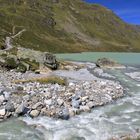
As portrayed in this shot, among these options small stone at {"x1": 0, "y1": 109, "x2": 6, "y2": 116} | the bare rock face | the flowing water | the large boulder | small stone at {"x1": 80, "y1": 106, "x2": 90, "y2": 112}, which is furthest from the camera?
the large boulder

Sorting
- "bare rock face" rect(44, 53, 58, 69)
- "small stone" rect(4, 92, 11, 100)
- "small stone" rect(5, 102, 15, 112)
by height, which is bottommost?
"small stone" rect(5, 102, 15, 112)

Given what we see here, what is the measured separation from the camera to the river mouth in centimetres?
2593

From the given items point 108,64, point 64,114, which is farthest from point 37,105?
point 108,64

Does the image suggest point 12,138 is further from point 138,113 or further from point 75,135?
point 138,113

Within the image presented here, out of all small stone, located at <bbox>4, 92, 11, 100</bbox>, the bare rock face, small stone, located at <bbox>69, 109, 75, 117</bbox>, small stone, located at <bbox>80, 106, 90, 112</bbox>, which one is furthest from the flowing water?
the bare rock face

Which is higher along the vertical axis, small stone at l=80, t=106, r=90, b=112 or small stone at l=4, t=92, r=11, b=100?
small stone at l=4, t=92, r=11, b=100

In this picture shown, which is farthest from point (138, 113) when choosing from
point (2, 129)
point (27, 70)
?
point (27, 70)

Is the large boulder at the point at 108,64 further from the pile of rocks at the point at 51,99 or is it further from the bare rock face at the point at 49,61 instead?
the pile of rocks at the point at 51,99

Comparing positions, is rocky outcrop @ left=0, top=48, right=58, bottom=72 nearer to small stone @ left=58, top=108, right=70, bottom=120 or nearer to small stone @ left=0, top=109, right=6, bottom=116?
small stone @ left=0, top=109, right=6, bottom=116

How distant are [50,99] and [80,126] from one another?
7.18 meters

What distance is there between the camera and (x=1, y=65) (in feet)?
191

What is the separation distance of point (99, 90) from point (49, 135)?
1862 centimetres

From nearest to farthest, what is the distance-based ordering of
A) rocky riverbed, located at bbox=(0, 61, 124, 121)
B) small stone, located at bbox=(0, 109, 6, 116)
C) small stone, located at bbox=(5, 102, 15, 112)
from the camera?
small stone, located at bbox=(0, 109, 6, 116) < small stone, located at bbox=(5, 102, 15, 112) < rocky riverbed, located at bbox=(0, 61, 124, 121)

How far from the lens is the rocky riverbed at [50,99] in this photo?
30906 mm
